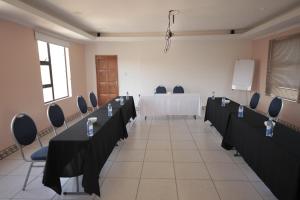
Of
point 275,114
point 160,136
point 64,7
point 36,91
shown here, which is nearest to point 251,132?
Answer: point 275,114

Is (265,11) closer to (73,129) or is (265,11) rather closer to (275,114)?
(275,114)

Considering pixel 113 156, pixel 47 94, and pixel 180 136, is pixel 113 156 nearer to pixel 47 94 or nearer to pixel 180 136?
pixel 180 136

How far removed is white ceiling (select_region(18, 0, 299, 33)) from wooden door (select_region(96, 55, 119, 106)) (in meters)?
1.96

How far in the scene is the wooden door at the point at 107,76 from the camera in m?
7.48

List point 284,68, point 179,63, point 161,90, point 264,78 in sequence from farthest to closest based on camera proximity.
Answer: point 179,63 → point 161,90 → point 264,78 → point 284,68

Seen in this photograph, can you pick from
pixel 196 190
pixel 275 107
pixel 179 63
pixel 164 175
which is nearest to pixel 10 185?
pixel 164 175

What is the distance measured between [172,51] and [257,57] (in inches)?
111

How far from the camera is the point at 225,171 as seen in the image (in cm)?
294

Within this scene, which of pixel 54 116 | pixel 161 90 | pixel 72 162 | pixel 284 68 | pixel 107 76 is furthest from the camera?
pixel 107 76

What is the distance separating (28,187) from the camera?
8.51 feet

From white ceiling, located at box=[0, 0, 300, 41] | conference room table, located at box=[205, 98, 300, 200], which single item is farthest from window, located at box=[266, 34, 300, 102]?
conference room table, located at box=[205, 98, 300, 200]

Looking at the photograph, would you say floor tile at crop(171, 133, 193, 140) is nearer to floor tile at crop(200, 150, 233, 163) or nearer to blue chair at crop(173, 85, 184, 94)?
floor tile at crop(200, 150, 233, 163)

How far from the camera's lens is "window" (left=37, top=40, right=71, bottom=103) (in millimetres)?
5168

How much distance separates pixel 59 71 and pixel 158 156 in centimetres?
427
